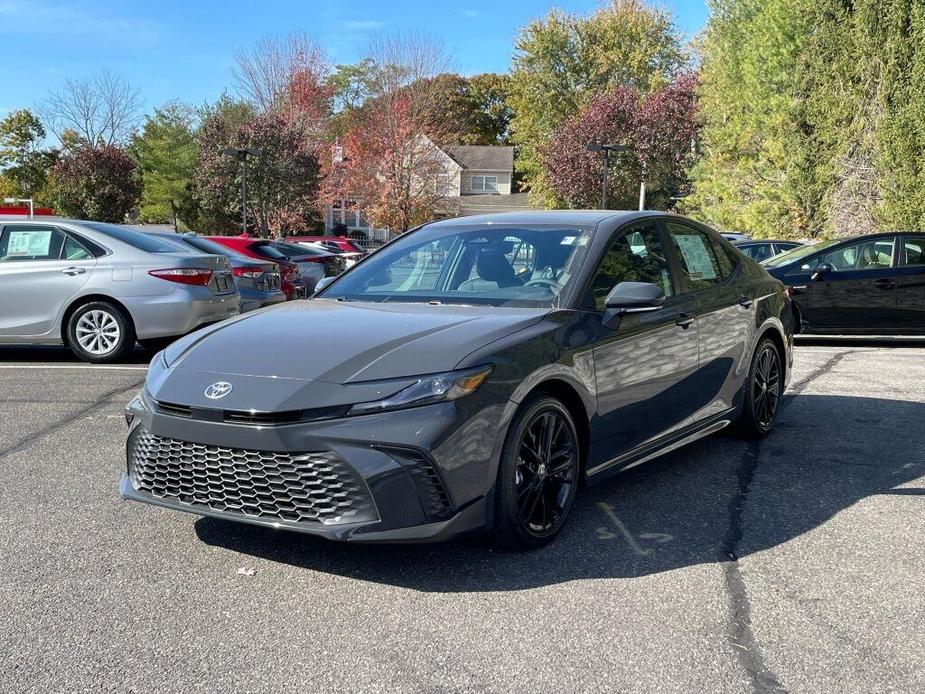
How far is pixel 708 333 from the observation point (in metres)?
5.22

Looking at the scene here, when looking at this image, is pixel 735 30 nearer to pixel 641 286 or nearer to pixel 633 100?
pixel 641 286

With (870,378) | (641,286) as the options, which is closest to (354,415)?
(641,286)

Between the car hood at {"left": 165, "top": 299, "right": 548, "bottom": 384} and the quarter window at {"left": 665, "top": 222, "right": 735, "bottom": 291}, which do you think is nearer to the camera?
the car hood at {"left": 165, "top": 299, "right": 548, "bottom": 384}

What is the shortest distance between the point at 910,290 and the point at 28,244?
10.4 m

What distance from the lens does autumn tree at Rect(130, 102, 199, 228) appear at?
55188mm

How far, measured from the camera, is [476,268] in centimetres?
474

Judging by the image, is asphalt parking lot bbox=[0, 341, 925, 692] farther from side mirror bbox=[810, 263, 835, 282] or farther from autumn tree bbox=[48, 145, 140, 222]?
autumn tree bbox=[48, 145, 140, 222]

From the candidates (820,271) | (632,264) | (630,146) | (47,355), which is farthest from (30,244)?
(630,146)

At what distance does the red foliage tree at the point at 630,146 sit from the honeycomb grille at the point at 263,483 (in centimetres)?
4645

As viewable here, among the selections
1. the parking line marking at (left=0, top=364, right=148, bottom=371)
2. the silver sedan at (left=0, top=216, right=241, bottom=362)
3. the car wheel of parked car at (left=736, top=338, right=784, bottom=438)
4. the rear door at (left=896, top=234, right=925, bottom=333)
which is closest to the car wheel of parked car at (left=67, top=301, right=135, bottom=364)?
the silver sedan at (left=0, top=216, right=241, bottom=362)

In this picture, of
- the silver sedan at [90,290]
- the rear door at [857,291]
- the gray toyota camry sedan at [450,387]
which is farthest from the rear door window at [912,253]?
the silver sedan at [90,290]

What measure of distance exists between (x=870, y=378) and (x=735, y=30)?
1845 centimetres

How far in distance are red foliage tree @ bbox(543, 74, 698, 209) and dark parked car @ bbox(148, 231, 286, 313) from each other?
37927 millimetres

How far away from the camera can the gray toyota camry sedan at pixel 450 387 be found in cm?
336
